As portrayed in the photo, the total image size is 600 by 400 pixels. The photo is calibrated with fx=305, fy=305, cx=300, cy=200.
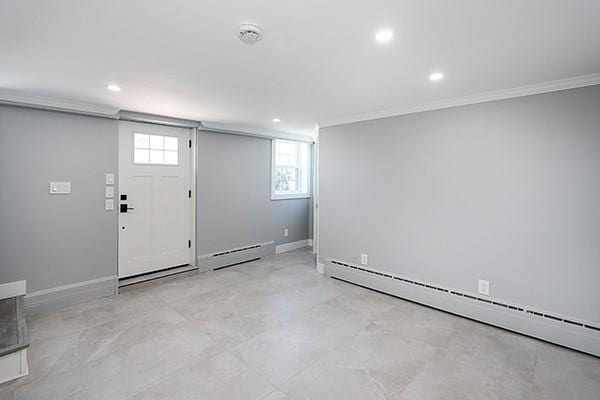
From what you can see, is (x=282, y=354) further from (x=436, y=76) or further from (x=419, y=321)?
(x=436, y=76)

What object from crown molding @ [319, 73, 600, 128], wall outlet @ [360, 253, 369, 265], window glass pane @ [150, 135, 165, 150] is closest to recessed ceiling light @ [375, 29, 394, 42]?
crown molding @ [319, 73, 600, 128]

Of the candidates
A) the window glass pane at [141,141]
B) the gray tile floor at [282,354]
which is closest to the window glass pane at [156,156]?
the window glass pane at [141,141]

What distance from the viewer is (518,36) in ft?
5.88

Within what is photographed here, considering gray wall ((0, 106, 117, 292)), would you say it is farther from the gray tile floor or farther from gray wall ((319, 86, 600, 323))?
gray wall ((319, 86, 600, 323))

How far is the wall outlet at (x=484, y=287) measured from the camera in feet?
9.91

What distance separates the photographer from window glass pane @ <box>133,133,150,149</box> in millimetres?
4016

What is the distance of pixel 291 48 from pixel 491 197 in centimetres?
236

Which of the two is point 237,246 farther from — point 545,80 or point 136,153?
point 545,80

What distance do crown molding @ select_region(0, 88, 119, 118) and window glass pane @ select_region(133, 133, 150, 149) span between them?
1.35ft

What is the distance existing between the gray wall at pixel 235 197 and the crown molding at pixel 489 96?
1.90 metres

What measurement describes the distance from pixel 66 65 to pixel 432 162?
346 centimetres

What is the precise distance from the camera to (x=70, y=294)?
343cm

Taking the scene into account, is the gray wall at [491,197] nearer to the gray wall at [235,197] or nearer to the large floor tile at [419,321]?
the large floor tile at [419,321]

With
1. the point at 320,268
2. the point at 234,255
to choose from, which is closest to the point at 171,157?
the point at 234,255
